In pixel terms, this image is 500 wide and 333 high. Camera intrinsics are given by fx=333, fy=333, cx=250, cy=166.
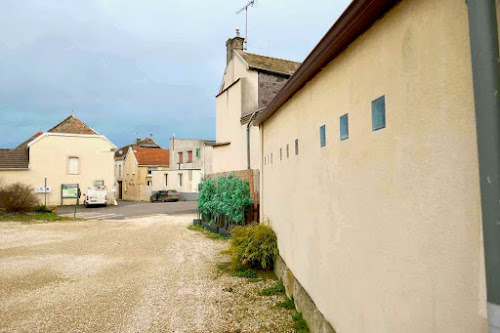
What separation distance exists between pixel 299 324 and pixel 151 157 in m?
39.4

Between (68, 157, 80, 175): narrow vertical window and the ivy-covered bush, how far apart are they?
1913 cm

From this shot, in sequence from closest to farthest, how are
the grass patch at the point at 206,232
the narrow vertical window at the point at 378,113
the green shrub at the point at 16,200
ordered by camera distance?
1. the narrow vertical window at the point at 378,113
2. the grass patch at the point at 206,232
3. the green shrub at the point at 16,200

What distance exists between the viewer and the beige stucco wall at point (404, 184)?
5.25 ft

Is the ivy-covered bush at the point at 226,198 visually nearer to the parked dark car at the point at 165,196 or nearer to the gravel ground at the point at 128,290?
the gravel ground at the point at 128,290

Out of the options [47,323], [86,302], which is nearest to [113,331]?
[47,323]

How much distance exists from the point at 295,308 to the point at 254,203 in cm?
535

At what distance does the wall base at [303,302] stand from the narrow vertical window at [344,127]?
1892 mm

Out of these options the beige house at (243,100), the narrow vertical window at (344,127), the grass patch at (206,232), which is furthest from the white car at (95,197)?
the narrow vertical window at (344,127)

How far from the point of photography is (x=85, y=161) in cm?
2838

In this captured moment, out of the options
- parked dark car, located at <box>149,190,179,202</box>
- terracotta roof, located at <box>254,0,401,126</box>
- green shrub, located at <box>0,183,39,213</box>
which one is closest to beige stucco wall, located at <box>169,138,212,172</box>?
parked dark car, located at <box>149,190,179,202</box>

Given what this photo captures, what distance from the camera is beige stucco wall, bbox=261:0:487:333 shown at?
1.60 meters

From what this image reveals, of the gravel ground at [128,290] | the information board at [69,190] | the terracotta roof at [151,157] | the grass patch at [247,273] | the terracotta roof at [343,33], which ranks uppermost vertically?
the terracotta roof at [151,157]

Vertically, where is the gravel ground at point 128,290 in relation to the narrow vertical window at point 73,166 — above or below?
below

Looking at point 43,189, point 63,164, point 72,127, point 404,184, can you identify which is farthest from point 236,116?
point 72,127
